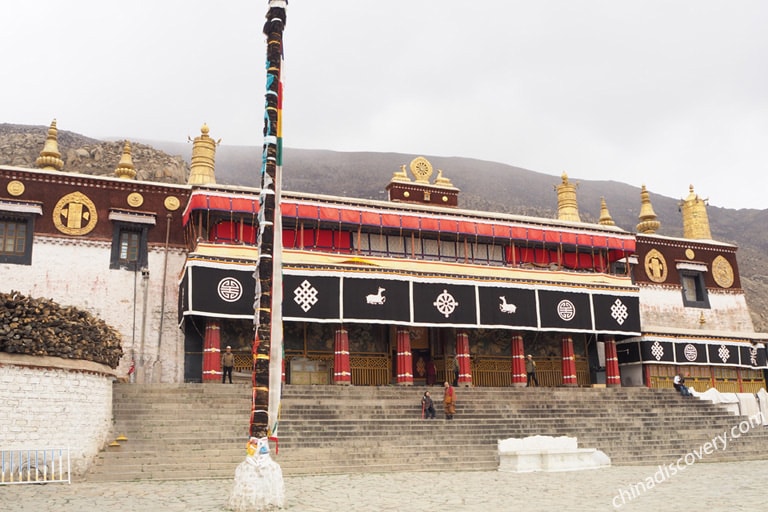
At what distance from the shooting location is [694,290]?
3403 cm

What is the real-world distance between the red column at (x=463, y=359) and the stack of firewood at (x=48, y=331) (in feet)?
41.0

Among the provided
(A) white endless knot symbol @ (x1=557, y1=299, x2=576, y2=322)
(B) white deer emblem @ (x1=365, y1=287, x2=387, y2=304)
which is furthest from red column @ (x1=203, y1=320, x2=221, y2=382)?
(A) white endless knot symbol @ (x1=557, y1=299, x2=576, y2=322)

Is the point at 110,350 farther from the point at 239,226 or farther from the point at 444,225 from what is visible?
the point at 444,225

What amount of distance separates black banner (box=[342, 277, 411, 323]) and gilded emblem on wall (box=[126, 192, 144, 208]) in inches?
313

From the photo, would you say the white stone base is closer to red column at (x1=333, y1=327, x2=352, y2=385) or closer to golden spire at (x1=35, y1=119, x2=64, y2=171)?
red column at (x1=333, y1=327, x2=352, y2=385)

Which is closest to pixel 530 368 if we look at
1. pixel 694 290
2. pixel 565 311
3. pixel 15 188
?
pixel 565 311

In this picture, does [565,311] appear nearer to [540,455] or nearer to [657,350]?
[657,350]

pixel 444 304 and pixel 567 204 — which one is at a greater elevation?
pixel 567 204

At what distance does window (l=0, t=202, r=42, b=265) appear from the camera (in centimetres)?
2295

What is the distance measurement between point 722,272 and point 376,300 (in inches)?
797

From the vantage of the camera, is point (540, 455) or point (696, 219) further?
point (696, 219)

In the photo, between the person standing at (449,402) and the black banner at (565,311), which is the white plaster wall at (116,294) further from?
the black banner at (565,311)

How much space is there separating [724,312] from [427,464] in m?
23.8

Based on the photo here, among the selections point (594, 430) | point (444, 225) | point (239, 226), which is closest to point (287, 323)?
point (239, 226)
